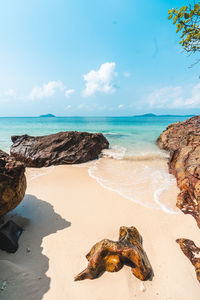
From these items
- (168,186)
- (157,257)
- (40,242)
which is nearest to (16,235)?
(40,242)

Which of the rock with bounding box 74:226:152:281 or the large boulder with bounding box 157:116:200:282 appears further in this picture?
the large boulder with bounding box 157:116:200:282

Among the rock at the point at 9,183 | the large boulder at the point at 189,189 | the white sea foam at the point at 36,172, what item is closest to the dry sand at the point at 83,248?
the large boulder at the point at 189,189

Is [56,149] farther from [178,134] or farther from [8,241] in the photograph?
[178,134]

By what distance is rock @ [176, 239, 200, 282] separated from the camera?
7.31ft

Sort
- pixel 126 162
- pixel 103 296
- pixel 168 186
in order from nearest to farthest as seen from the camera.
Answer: pixel 103 296 < pixel 168 186 < pixel 126 162

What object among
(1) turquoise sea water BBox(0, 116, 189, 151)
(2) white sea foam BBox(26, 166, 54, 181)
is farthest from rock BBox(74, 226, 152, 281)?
(1) turquoise sea water BBox(0, 116, 189, 151)

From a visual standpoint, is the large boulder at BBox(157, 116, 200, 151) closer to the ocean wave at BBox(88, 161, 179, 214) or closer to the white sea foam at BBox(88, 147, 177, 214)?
the white sea foam at BBox(88, 147, 177, 214)

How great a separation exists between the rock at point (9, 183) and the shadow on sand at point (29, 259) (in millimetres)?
701

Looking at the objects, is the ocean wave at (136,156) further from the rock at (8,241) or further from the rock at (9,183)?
the rock at (8,241)

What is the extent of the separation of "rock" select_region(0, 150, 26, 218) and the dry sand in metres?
0.72

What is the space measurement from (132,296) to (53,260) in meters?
1.40

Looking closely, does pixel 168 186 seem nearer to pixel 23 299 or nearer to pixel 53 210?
pixel 53 210

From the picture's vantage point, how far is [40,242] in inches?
107

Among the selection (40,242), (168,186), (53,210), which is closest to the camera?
(40,242)
